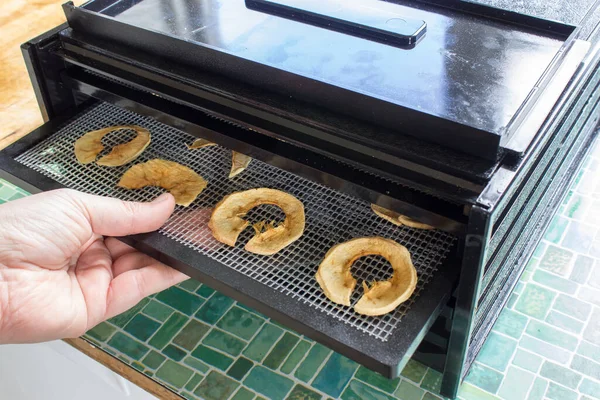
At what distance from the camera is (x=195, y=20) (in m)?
0.97

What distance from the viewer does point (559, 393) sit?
942 millimetres

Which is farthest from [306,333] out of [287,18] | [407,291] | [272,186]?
[287,18]

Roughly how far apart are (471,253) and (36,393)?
776 millimetres

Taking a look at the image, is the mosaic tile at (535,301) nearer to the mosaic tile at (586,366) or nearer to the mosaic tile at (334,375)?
the mosaic tile at (586,366)

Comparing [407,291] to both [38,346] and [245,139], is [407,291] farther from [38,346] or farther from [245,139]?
[38,346]

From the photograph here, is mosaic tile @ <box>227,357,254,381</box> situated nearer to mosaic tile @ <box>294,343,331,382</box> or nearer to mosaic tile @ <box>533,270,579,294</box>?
mosaic tile @ <box>294,343,331,382</box>

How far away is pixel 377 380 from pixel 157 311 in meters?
0.36

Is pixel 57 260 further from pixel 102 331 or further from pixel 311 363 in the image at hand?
pixel 311 363

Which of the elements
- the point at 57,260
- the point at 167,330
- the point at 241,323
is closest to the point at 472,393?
the point at 241,323

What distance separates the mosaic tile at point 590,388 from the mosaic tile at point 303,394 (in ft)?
1.20

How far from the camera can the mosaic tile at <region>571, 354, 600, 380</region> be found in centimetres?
96

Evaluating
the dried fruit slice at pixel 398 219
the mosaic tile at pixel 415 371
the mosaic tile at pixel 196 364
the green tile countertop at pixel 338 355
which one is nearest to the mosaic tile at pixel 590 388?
the green tile countertop at pixel 338 355

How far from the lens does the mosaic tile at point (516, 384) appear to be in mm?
945

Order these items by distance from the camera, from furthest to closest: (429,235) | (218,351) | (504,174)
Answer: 1. (218,351)
2. (429,235)
3. (504,174)
